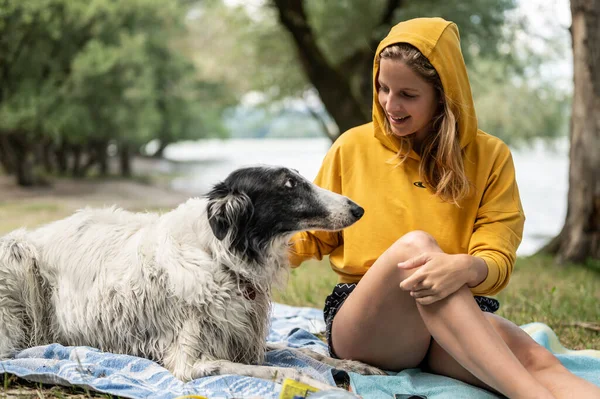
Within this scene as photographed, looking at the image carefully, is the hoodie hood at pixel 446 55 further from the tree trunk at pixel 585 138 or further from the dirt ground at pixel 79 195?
the dirt ground at pixel 79 195

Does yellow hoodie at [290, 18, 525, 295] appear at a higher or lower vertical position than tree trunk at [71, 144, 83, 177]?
higher

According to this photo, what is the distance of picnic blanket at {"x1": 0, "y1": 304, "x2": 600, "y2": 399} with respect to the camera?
2064 mm

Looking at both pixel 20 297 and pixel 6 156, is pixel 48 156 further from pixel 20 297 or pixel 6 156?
pixel 20 297

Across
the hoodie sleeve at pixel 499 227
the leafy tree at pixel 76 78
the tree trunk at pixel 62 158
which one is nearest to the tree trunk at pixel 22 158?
Answer: the leafy tree at pixel 76 78

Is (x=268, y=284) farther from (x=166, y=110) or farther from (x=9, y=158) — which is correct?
(x=166, y=110)

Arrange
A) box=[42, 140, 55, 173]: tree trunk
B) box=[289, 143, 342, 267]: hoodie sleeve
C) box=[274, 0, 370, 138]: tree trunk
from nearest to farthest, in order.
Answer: box=[289, 143, 342, 267]: hoodie sleeve → box=[274, 0, 370, 138]: tree trunk → box=[42, 140, 55, 173]: tree trunk

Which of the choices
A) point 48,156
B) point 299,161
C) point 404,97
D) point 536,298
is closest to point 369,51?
point 299,161

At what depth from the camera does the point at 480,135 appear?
2.35m

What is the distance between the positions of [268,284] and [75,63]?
7.12m

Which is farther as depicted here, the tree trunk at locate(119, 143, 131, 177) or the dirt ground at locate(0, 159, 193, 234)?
the tree trunk at locate(119, 143, 131, 177)

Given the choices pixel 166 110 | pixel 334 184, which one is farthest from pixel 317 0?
pixel 334 184

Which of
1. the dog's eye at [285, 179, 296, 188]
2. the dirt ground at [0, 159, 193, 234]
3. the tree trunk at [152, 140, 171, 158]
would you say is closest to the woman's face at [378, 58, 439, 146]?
the dog's eye at [285, 179, 296, 188]

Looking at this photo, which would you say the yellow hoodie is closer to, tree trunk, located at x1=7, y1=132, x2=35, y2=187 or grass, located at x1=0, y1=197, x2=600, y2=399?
grass, located at x1=0, y1=197, x2=600, y2=399

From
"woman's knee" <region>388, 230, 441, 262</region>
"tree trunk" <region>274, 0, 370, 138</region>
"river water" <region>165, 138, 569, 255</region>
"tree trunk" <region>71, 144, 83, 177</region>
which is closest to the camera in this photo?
"woman's knee" <region>388, 230, 441, 262</region>
